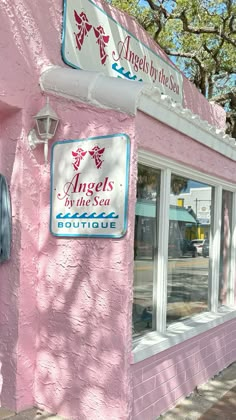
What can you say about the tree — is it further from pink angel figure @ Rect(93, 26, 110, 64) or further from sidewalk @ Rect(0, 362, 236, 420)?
sidewalk @ Rect(0, 362, 236, 420)

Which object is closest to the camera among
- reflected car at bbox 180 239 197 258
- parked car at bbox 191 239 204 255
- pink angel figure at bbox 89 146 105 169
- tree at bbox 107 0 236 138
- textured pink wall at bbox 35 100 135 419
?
textured pink wall at bbox 35 100 135 419

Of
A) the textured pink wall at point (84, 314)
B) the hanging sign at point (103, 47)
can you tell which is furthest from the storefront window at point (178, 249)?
the hanging sign at point (103, 47)

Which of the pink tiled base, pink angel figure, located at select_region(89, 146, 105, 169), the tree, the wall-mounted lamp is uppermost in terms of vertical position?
the tree

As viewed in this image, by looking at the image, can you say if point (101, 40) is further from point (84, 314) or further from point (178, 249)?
point (84, 314)

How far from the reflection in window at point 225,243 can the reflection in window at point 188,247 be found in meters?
0.49

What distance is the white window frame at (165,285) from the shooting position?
147 inches

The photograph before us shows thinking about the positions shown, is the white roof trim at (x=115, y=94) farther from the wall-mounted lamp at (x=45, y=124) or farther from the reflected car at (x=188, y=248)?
the reflected car at (x=188, y=248)

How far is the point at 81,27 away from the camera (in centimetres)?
436

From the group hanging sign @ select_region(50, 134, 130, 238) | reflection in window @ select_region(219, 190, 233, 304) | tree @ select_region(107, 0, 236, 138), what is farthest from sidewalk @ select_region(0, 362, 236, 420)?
tree @ select_region(107, 0, 236, 138)

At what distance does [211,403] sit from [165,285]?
1.28 meters

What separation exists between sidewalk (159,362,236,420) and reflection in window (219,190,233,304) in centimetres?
125

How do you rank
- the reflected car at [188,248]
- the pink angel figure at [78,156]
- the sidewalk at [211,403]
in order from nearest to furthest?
the pink angel figure at [78,156], the sidewalk at [211,403], the reflected car at [188,248]

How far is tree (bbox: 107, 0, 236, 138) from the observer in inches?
→ 385

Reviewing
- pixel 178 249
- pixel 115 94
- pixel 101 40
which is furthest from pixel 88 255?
pixel 101 40
